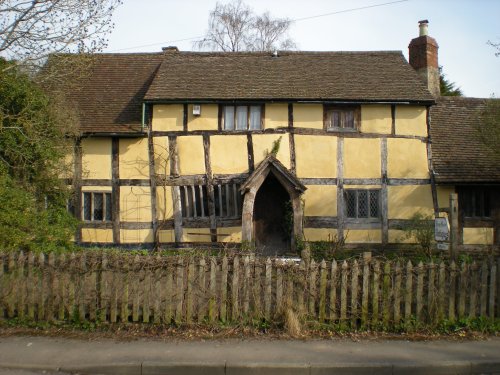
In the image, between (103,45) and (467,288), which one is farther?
(103,45)

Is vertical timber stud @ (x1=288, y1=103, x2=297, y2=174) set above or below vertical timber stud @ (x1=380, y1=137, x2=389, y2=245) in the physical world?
above

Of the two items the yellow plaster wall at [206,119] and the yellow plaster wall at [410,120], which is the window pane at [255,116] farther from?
the yellow plaster wall at [410,120]

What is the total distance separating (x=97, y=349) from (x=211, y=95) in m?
10.0

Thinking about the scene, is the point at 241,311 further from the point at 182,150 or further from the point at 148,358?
the point at 182,150

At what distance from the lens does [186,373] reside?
5527mm

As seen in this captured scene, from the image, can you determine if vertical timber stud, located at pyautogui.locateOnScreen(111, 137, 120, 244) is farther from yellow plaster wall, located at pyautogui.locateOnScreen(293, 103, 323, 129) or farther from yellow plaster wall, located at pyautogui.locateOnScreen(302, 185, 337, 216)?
yellow plaster wall, located at pyautogui.locateOnScreen(302, 185, 337, 216)

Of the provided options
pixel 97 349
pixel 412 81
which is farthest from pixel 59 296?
pixel 412 81

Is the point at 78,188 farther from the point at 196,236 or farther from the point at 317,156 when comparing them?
the point at 317,156

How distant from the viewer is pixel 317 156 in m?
14.3

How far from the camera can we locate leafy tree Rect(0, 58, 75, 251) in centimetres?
964

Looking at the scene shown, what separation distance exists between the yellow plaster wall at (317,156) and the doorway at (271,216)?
109cm

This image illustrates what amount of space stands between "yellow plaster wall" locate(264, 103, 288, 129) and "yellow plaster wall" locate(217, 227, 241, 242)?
3.76 m

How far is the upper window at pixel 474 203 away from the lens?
14.3 metres

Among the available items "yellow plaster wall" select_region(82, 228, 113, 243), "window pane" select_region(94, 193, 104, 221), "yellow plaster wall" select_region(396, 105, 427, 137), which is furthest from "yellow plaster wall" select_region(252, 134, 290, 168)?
"yellow plaster wall" select_region(82, 228, 113, 243)
